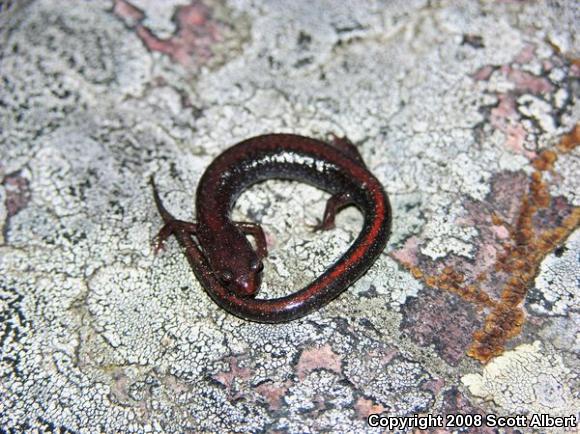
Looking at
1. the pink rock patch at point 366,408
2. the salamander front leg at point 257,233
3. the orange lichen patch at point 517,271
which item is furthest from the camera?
the salamander front leg at point 257,233

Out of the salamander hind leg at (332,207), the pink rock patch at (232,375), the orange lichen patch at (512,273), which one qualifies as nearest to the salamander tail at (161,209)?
the salamander hind leg at (332,207)

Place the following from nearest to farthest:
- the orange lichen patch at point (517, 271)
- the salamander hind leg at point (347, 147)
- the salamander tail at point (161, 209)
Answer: the orange lichen patch at point (517, 271) → the salamander tail at point (161, 209) → the salamander hind leg at point (347, 147)

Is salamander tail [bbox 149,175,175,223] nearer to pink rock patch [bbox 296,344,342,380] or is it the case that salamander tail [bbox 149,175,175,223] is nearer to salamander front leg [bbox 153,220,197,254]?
salamander front leg [bbox 153,220,197,254]

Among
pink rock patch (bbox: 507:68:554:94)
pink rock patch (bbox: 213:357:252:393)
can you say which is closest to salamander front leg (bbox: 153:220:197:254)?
pink rock patch (bbox: 213:357:252:393)

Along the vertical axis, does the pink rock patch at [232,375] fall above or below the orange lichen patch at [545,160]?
below

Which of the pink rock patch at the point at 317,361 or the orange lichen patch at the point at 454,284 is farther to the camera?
the orange lichen patch at the point at 454,284

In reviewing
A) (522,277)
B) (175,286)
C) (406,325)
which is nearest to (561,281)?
(522,277)

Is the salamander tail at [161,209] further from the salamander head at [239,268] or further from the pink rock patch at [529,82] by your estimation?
the pink rock patch at [529,82]
